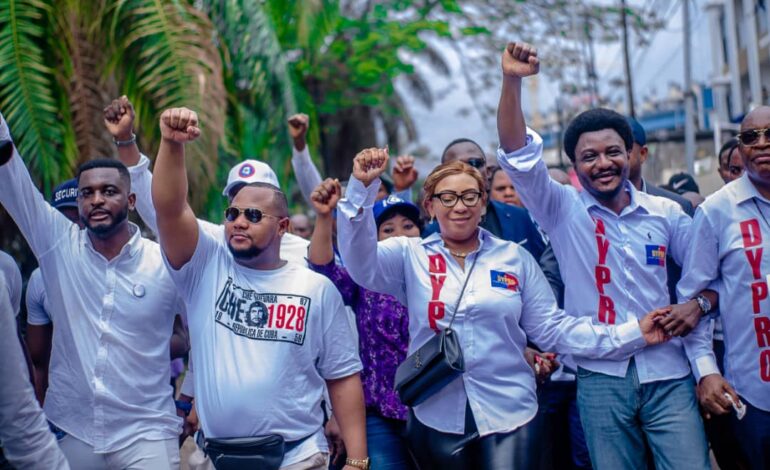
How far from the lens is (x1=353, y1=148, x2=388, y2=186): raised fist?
4.26 metres

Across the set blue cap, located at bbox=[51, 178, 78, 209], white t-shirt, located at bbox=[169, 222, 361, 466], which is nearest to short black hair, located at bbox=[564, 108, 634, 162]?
white t-shirt, located at bbox=[169, 222, 361, 466]

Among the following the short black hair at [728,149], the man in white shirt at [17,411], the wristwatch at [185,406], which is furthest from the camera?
the short black hair at [728,149]

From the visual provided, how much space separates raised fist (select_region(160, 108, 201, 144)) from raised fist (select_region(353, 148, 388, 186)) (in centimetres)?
75

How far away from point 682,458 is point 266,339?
6.34 feet

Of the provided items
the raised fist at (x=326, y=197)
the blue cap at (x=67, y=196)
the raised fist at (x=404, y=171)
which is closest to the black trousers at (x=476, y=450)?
the raised fist at (x=326, y=197)

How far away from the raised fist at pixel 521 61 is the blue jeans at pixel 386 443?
1903 mm

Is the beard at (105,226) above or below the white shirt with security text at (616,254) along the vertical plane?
above

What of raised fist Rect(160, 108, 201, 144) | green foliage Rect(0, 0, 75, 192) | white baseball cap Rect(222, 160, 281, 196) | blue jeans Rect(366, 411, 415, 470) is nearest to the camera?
raised fist Rect(160, 108, 201, 144)

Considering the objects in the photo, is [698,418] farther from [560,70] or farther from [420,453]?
[560,70]

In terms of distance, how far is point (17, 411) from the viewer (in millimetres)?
3107

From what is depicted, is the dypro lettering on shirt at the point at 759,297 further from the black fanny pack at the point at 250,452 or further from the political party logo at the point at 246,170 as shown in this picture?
the political party logo at the point at 246,170

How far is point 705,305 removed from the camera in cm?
445

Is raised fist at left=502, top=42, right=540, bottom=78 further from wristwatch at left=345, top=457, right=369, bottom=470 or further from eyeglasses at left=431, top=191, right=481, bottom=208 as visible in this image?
wristwatch at left=345, top=457, right=369, bottom=470

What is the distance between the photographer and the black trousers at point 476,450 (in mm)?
4277
